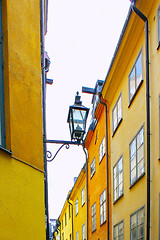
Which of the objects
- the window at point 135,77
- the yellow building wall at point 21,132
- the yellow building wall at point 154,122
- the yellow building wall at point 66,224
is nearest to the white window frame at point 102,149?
the window at point 135,77

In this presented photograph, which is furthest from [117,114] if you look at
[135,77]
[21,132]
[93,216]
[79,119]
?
[21,132]

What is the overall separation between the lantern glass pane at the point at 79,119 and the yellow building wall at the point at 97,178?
10096mm

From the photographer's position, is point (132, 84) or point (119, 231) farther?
point (119, 231)

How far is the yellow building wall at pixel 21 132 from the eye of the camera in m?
4.61

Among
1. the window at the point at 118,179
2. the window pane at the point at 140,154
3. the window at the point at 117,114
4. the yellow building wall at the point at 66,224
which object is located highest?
the window at the point at 117,114

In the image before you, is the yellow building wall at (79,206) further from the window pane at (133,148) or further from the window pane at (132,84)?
the window pane at (132,84)

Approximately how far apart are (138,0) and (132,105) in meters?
3.40

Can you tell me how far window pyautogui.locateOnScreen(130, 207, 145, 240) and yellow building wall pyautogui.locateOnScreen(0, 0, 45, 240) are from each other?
16.7ft

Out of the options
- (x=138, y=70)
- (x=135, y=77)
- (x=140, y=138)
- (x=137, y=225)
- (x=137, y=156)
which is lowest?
(x=137, y=225)

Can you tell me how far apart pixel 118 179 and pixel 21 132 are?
8617 millimetres

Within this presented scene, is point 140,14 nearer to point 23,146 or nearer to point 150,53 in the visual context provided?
point 150,53

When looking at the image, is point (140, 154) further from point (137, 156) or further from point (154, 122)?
point (154, 122)

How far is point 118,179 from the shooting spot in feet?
43.5

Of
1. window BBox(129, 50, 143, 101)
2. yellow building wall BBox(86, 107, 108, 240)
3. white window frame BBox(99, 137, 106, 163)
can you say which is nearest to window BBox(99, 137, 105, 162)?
white window frame BBox(99, 137, 106, 163)
